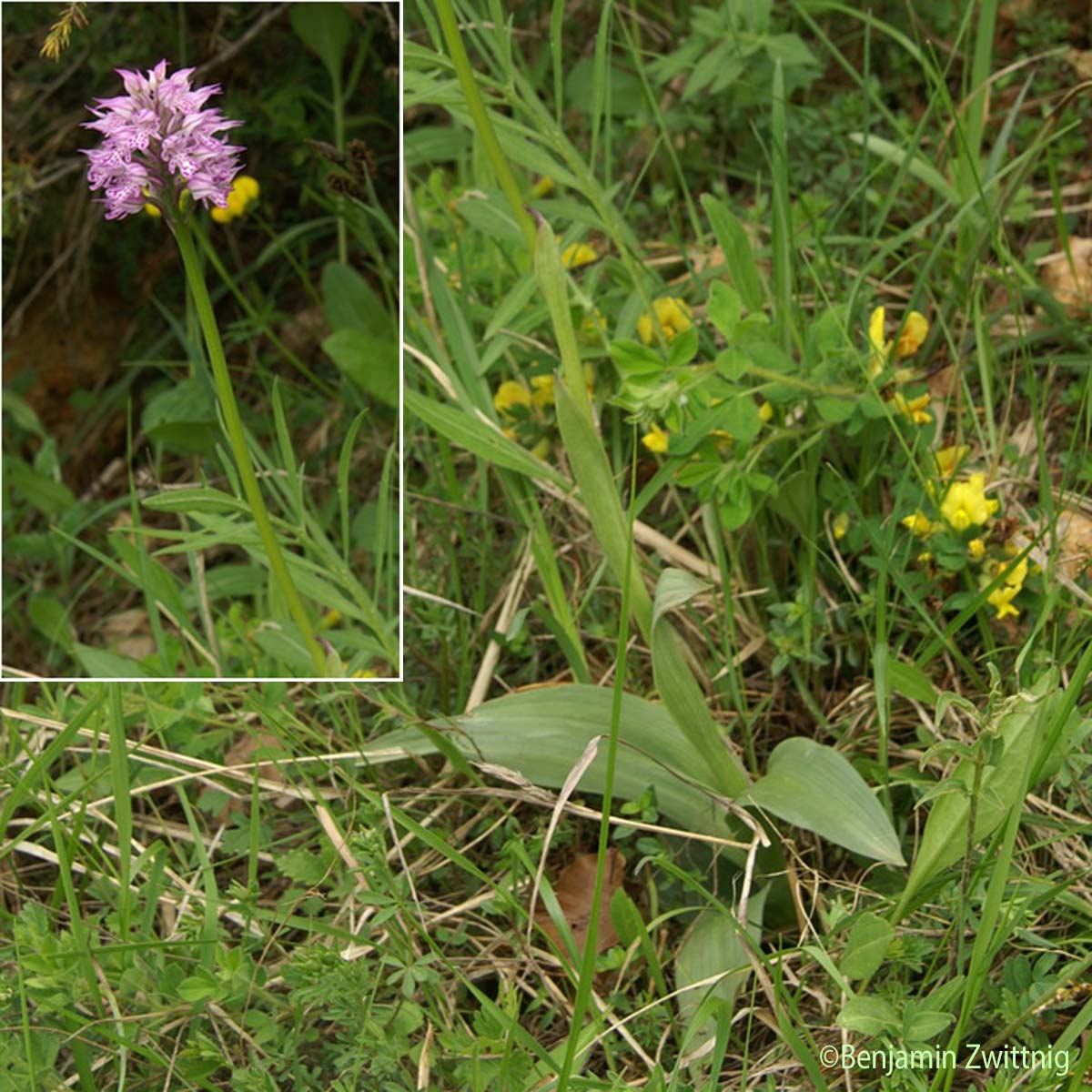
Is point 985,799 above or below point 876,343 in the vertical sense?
below

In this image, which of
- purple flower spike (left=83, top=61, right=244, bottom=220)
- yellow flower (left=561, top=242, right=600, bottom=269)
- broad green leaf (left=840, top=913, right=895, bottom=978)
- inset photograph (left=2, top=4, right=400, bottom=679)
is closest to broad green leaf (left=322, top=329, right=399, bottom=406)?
inset photograph (left=2, top=4, right=400, bottom=679)

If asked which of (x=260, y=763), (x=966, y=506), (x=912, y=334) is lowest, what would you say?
(x=260, y=763)

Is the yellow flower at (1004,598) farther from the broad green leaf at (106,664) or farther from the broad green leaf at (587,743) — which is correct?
the broad green leaf at (106,664)

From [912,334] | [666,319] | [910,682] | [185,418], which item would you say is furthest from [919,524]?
[185,418]

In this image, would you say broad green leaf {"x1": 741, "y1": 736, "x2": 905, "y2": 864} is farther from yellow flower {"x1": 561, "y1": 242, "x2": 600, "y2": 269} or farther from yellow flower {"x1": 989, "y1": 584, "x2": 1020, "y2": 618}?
yellow flower {"x1": 561, "y1": 242, "x2": 600, "y2": 269}

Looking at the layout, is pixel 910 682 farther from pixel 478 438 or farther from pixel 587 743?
pixel 478 438

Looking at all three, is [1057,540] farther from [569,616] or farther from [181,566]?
[181,566]

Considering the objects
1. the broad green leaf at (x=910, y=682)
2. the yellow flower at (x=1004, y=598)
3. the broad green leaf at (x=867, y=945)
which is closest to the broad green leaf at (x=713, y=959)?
the broad green leaf at (x=867, y=945)

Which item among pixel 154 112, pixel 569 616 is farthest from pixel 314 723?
pixel 154 112
